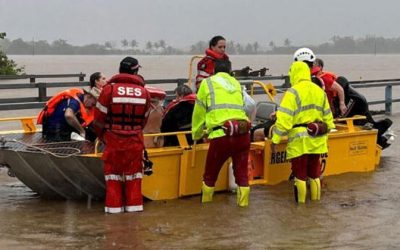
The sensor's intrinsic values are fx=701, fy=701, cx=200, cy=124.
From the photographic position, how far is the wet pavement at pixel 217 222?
6.40m

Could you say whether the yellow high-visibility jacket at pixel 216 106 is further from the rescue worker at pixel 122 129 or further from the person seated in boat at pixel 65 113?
the person seated in boat at pixel 65 113

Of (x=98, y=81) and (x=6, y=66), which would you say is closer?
(x=98, y=81)

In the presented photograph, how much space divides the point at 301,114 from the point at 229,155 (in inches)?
39.1

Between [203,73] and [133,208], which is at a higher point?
[203,73]

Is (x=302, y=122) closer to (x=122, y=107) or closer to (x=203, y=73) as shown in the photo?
(x=203, y=73)

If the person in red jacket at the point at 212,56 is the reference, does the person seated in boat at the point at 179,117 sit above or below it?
below

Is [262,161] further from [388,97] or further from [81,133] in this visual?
[388,97]

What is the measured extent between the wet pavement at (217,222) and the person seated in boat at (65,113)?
82cm

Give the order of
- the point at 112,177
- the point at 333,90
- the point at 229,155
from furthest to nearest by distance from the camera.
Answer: the point at 333,90 → the point at 229,155 → the point at 112,177

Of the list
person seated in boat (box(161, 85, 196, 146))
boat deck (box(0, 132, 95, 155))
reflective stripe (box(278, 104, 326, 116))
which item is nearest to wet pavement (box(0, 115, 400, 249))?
boat deck (box(0, 132, 95, 155))

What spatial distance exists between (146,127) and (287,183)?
2.19 m

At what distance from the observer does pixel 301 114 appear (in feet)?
26.2

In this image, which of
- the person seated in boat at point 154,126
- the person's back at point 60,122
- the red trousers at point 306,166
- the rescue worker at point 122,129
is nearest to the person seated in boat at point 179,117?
the person seated in boat at point 154,126

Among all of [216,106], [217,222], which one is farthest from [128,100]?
[217,222]
